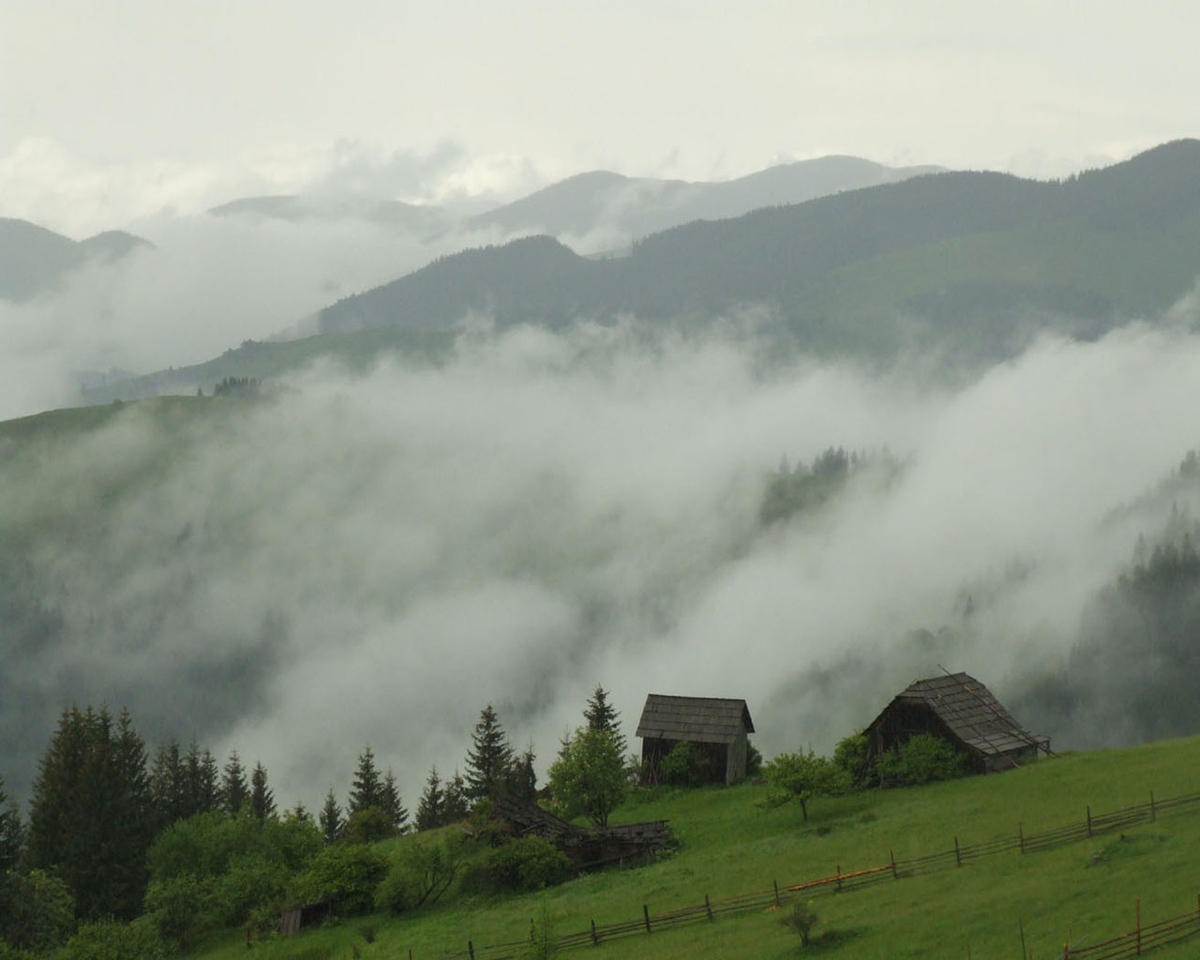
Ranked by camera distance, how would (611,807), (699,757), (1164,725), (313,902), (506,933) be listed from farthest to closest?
(1164,725) → (699,757) → (611,807) → (313,902) → (506,933)

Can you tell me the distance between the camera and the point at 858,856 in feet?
162

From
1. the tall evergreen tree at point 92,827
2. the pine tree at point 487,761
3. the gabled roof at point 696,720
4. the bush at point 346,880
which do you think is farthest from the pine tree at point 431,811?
the bush at point 346,880

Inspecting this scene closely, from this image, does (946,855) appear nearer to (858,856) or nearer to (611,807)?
(858,856)

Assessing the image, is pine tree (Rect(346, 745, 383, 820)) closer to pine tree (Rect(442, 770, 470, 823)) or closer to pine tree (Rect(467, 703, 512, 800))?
pine tree (Rect(442, 770, 470, 823))

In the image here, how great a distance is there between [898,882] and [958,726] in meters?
25.1

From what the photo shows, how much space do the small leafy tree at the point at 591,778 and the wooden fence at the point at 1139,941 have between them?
130 feet

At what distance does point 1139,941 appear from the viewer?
30.3m

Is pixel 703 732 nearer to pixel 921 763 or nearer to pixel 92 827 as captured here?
pixel 921 763

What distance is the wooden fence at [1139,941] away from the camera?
30.3 metres

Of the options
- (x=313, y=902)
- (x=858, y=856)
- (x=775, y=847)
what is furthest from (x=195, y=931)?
(x=858, y=856)

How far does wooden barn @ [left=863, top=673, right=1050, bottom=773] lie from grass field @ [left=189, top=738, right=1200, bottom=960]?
2.61m

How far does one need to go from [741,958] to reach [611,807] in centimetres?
3296

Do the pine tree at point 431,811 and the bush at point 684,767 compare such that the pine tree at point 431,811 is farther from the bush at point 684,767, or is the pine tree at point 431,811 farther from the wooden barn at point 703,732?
the bush at point 684,767

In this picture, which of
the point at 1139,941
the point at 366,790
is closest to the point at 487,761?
the point at 366,790
